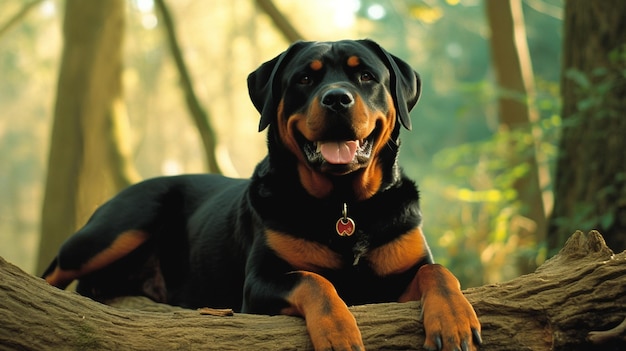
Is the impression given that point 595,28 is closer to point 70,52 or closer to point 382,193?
point 382,193

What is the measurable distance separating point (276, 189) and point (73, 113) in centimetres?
443

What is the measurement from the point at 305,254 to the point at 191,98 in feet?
16.5

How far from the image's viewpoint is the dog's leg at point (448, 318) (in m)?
2.78

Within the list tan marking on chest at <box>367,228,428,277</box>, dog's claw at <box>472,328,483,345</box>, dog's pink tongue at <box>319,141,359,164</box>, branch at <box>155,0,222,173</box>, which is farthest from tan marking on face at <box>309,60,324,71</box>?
branch at <box>155,0,222,173</box>

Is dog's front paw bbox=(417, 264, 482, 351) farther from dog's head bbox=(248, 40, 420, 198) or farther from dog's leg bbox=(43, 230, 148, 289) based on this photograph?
dog's leg bbox=(43, 230, 148, 289)

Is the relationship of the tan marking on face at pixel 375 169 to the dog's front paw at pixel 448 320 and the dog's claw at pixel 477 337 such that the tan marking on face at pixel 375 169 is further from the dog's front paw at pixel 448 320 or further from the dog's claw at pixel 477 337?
the dog's claw at pixel 477 337

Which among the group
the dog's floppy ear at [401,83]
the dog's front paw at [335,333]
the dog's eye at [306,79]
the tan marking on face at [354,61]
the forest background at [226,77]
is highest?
the tan marking on face at [354,61]

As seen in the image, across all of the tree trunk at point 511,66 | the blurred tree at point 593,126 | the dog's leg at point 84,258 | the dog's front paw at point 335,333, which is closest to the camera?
the dog's front paw at point 335,333

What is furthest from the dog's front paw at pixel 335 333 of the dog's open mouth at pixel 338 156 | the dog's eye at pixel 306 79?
the dog's eye at pixel 306 79

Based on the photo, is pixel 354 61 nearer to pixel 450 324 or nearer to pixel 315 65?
pixel 315 65

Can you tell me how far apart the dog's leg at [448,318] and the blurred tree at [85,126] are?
5087 millimetres

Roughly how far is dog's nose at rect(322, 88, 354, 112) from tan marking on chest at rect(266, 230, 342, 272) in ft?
2.08

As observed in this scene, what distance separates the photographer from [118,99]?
803cm

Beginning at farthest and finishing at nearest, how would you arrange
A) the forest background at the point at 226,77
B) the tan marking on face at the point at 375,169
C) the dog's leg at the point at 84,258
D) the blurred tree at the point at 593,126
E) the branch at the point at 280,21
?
the forest background at the point at 226,77
the branch at the point at 280,21
the blurred tree at the point at 593,126
the dog's leg at the point at 84,258
the tan marking on face at the point at 375,169
